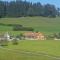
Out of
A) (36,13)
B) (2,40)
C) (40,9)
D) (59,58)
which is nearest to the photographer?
(59,58)

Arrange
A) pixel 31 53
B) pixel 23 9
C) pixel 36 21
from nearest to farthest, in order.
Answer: pixel 31 53, pixel 23 9, pixel 36 21

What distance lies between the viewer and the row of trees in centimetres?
4936

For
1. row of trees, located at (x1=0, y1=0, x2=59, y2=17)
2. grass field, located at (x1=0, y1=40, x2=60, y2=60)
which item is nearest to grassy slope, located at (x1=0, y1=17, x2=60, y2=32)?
row of trees, located at (x1=0, y1=0, x2=59, y2=17)

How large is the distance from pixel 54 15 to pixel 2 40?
2427 centimetres

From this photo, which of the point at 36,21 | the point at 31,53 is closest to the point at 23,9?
the point at 36,21

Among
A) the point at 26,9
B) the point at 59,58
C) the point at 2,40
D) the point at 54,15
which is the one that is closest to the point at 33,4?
Answer: the point at 26,9

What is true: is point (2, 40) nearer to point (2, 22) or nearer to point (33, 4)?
point (2, 22)

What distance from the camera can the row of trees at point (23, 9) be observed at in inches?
1943

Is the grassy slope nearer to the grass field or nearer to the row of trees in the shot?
the row of trees

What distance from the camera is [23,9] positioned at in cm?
5225

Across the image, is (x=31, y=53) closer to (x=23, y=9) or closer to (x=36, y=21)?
(x=23, y=9)

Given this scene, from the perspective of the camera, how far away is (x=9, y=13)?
167 ft

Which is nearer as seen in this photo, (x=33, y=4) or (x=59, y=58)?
(x=59, y=58)

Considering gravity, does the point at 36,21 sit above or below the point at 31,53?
below
